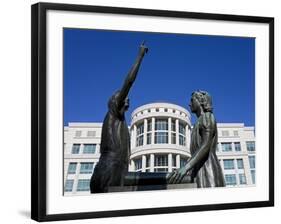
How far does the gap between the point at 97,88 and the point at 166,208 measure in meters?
0.92

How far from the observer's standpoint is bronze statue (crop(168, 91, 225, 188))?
521 cm

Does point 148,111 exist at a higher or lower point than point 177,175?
higher

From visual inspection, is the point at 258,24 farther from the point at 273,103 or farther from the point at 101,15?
the point at 101,15

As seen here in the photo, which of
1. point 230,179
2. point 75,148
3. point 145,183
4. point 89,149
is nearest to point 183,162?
point 145,183

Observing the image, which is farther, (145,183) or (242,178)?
(242,178)

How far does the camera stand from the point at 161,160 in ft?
16.8

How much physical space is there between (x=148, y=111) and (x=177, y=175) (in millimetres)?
480

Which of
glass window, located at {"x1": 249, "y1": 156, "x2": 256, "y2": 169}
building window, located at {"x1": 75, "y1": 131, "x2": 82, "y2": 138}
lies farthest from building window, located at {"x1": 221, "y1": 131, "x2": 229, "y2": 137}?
building window, located at {"x1": 75, "y1": 131, "x2": 82, "y2": 138}

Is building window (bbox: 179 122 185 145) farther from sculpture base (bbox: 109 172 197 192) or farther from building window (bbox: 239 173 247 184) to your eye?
building window (bbox: 239 173 247 184)

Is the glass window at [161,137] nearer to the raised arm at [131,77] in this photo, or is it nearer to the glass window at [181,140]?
the glass window at [181,140]

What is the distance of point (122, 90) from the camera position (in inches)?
195

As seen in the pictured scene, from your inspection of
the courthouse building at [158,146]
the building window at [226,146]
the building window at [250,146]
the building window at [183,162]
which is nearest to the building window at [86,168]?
the courthouse building at [158,146]

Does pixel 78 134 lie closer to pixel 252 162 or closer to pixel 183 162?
pixel 183 162

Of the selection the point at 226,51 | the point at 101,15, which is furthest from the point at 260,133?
the point at 101,15
